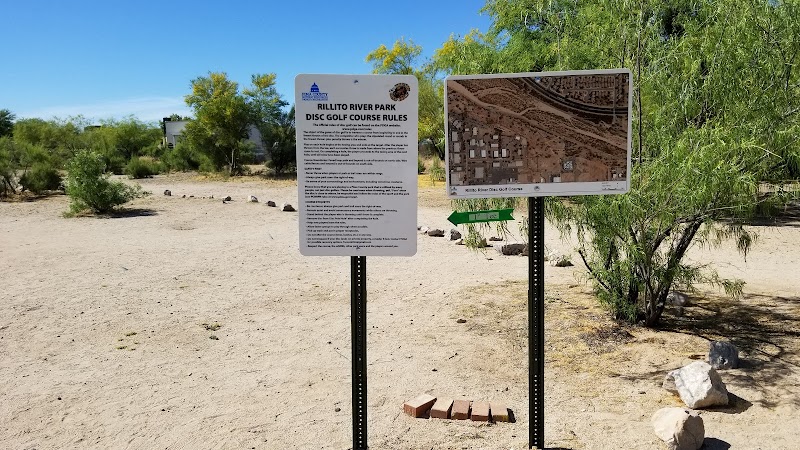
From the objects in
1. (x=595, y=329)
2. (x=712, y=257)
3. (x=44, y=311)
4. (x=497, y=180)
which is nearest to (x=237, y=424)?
(x=497, y=180)

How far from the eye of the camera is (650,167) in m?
4.84

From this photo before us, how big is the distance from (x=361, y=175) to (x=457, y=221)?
0.66 metres

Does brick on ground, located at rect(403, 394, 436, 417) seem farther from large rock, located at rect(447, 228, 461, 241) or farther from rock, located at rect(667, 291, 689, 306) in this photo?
large rock, located at rect(447, 228, 461, 241)

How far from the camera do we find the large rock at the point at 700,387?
13.7 ft

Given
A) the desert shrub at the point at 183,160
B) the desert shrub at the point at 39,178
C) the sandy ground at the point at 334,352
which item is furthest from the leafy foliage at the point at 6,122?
the sandy ground at the point at 334,352

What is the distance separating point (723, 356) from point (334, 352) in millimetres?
3262

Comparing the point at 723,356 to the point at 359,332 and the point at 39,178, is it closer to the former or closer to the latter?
the point at 359,332

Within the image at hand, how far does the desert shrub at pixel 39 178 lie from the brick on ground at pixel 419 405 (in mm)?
21833

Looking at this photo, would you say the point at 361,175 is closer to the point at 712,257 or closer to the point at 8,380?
the point at 8,380

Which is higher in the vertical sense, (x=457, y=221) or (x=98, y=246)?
(x=457, y=221)

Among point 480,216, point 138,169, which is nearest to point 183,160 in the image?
point 138,169

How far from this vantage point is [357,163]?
130 inches

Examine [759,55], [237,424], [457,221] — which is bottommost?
[237,424]

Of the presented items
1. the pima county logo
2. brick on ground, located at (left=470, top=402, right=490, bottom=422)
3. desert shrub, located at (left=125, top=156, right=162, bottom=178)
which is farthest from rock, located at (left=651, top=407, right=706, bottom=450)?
desert shrub, located at (left=125, top=156, right=162, bottom=178)
